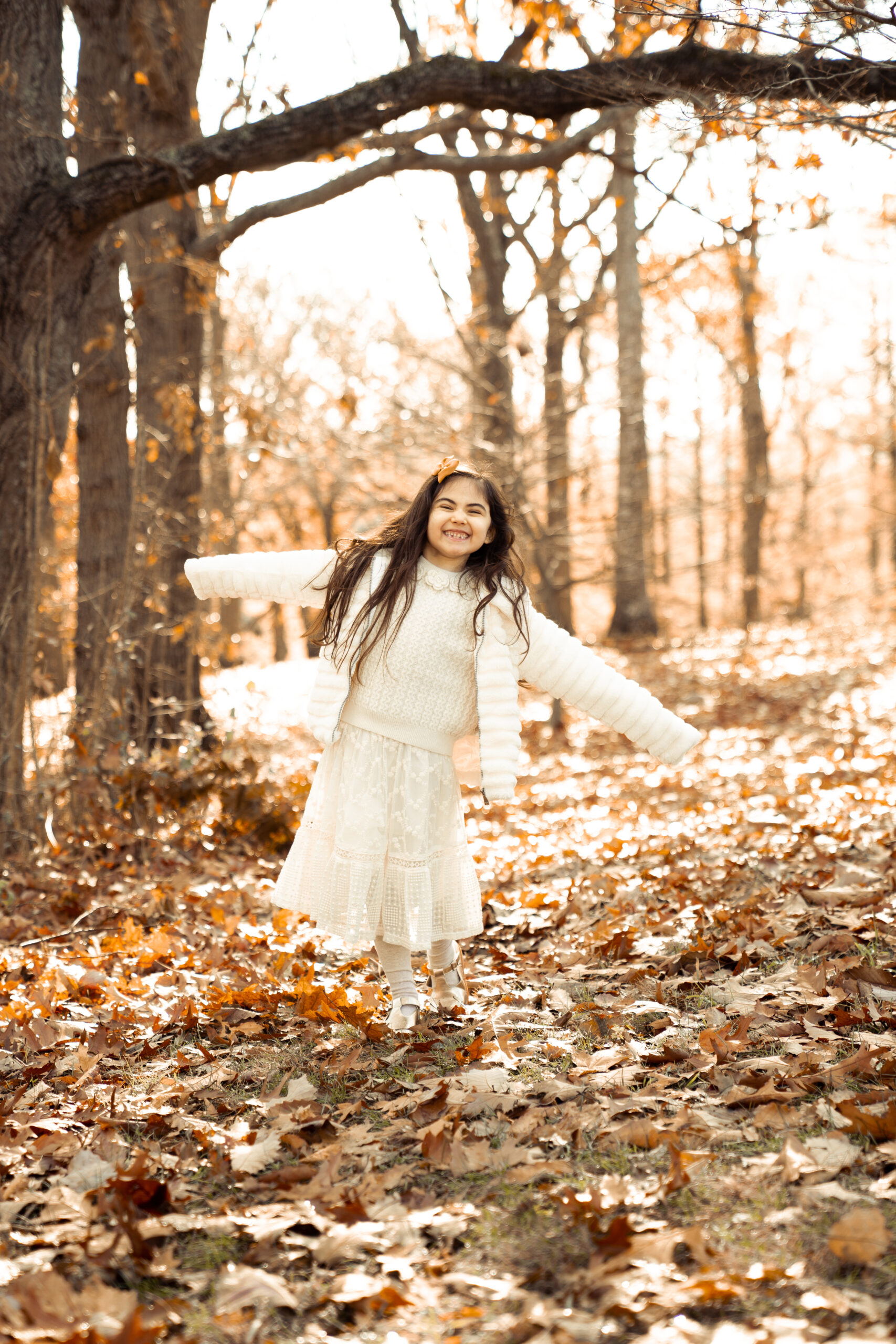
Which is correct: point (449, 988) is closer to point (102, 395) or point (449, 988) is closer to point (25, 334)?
point (25, 334)

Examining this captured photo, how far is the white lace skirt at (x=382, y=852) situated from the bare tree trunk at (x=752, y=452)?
465 inches

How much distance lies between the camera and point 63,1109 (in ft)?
9.82

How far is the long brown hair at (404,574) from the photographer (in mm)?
3662

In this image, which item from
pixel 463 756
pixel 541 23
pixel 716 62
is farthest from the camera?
pixel 541 23

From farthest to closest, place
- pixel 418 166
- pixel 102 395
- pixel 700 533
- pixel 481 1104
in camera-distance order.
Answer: pixel 700 533 → pixel 102 395 → pixel 418 166 → pixel 481 1104

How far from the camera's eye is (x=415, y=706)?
3.68 metres

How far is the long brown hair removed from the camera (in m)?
3.66

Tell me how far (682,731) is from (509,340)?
8.54 m

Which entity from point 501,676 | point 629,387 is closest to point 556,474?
point 629,387

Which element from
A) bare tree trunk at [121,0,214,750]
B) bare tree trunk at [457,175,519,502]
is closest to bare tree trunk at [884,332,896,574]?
bare tree trunk at [457,175,519,502]

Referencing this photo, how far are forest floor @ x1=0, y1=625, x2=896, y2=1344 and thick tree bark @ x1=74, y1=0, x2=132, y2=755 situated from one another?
2008 millimetres

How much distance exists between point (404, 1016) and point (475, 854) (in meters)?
2.79

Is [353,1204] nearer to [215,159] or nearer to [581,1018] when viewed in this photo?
[581,1018]

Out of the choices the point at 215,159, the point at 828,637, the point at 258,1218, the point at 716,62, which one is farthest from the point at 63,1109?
the point at 828,637
